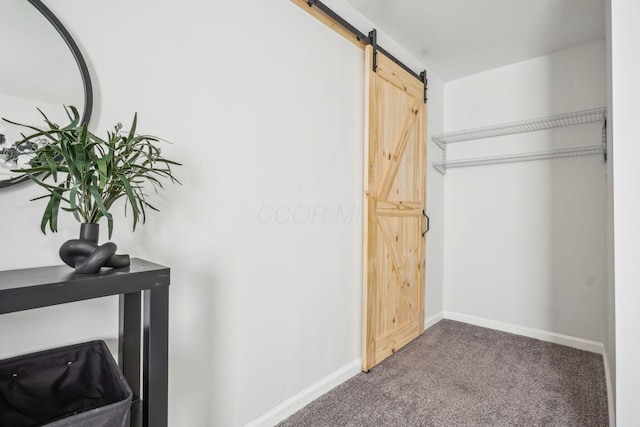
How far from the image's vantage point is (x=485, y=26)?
2.61 m

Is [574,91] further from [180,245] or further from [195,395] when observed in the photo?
[195,395]

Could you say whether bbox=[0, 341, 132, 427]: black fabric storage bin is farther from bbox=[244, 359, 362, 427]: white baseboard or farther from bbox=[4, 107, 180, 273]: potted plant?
bbox=[244, 359, 362, 427]: white baseboard

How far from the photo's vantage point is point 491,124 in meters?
3.36

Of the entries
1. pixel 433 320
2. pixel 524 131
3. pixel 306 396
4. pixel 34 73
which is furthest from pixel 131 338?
pixel 524 131

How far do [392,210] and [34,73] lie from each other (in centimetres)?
228

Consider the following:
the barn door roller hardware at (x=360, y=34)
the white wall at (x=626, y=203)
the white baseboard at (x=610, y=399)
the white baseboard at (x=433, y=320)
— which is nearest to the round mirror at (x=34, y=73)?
the barn door roller hardware at (x=360, y=34)

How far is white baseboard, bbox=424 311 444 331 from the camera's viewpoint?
3.35m

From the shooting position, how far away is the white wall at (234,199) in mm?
1230

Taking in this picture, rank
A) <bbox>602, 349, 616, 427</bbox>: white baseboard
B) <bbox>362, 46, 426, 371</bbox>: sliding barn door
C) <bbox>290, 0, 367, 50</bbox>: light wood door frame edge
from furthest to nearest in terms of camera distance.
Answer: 1. <bbox>362, 46, 426, 371</bbox>: sliding barn door
2. <bbox>290, 0, 367, 50</bbox>: light wood door frame edge
3. <bbox>602, 349, 616, 427</bbox>: white baseboard

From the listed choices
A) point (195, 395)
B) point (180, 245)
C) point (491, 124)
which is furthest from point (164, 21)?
point (491, 124)

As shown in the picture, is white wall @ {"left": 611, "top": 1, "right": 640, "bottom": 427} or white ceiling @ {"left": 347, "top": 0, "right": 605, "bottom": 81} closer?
white wall @ {"left": 611, "top": 1, "right": 640, "bottom": 427}

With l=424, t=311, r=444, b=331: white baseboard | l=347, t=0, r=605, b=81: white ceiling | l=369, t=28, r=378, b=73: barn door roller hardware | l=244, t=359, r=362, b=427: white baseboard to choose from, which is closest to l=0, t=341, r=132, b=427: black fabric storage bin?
l=244, t=359, r=362, b=427: white baseboard

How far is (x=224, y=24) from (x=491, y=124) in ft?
9.11

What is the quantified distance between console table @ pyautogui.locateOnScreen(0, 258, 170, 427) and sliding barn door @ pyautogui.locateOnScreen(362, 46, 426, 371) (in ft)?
5.43
